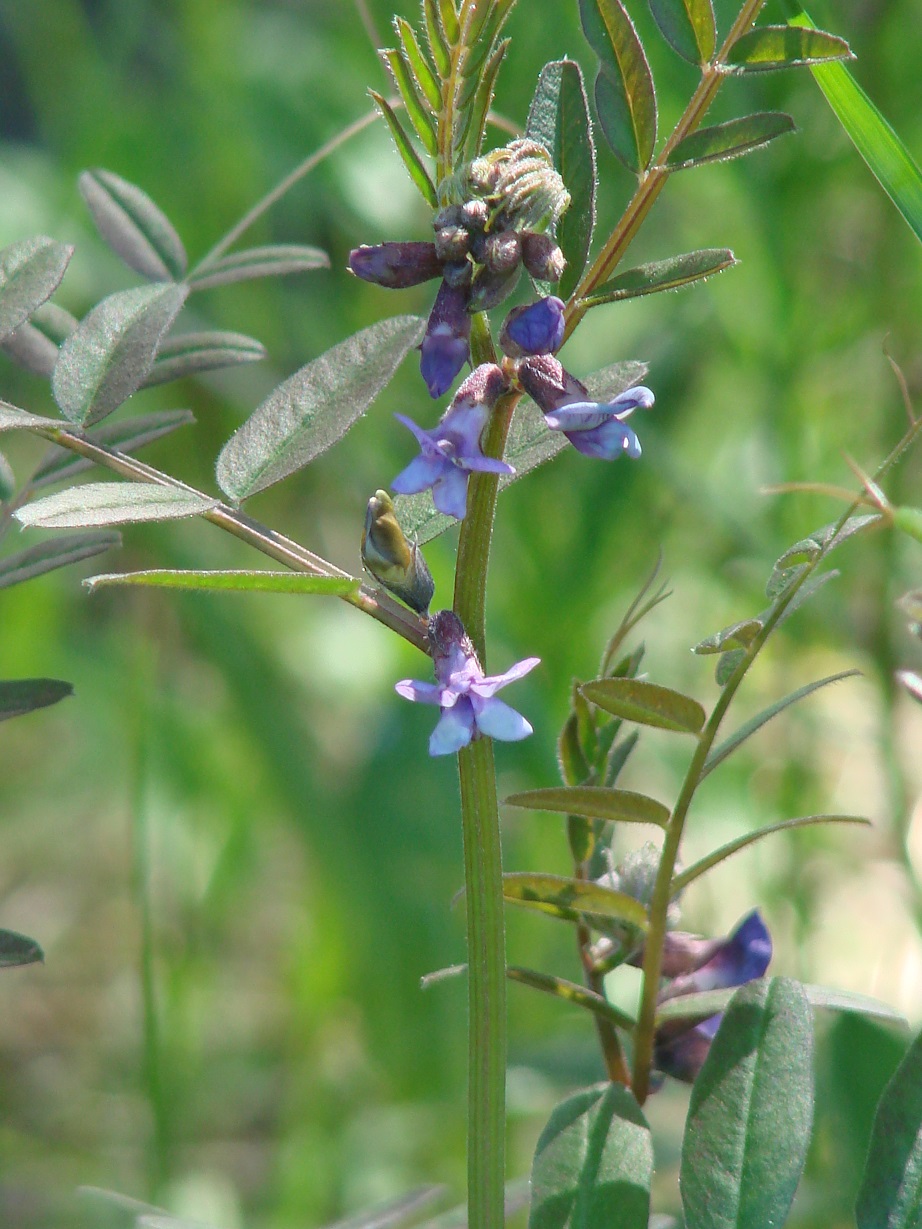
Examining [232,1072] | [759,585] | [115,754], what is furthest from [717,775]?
[115,754]

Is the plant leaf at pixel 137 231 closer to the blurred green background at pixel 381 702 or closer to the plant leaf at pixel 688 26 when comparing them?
the plant leaf at pixel 688 26

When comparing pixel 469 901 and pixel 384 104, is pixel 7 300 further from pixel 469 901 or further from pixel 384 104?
pixel 469 901

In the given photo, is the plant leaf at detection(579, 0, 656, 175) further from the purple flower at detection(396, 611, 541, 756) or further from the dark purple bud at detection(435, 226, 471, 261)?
the purple flower at detection(396, 611, 541, 756)

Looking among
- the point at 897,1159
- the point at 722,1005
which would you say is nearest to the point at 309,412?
the point at 722,1005

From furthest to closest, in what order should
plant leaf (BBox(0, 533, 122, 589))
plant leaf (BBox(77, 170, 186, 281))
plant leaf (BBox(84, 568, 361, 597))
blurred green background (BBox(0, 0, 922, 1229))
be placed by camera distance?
blurred green background (BBox(0, 0, 922, 1229)) → plant leaf (BBox(77, 170, 186, 281)) → plant leaf (BBox(0, 533, 122, 589)) → plant leaf (BBox(84, 568, 361, 597))

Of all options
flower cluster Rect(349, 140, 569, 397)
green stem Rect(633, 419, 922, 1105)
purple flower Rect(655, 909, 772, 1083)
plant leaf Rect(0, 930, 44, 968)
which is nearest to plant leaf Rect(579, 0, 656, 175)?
flower cluster Rect(349, 140, 569, 397)

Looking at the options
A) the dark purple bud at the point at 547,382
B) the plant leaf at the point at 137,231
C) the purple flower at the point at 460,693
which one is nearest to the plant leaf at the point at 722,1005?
the purple flower at the point at 460,693
